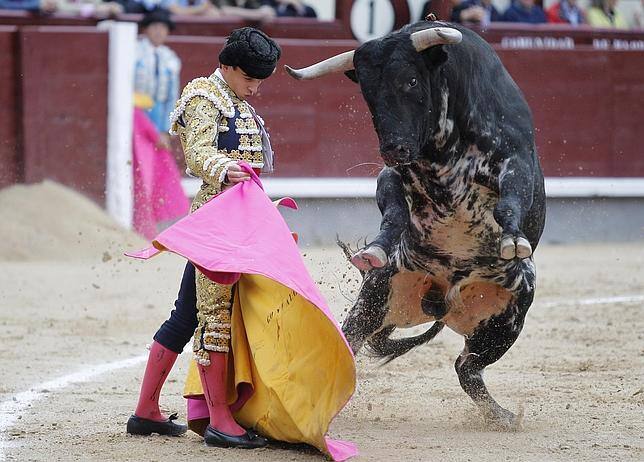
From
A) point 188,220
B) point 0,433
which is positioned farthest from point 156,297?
point 188,220

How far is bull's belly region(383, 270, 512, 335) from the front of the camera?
3846mm

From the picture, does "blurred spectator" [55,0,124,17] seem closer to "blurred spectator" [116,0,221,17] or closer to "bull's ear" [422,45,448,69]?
"blurred spectator" [116,0,221,17]

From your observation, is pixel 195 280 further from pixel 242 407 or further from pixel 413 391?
pixel 413 391

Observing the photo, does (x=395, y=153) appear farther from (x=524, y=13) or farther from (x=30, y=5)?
(x=524, y=13)

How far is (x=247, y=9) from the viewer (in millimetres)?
8992

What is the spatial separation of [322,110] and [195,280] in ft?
17.6

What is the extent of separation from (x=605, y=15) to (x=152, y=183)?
445cm

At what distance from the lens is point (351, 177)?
8.84 m

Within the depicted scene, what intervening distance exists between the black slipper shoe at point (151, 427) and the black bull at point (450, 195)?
2.25 ft

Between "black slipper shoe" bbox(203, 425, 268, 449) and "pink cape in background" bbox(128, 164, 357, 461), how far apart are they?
45 mm

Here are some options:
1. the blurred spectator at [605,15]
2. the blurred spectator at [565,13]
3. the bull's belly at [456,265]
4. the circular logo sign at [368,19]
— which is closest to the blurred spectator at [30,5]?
the circular logo sign at [368,19]

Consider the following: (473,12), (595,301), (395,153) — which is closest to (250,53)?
(395,153)

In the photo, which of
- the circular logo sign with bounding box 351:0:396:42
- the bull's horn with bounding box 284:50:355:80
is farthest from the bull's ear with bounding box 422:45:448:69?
the circular logo sign with bounding box 351:0:396:42

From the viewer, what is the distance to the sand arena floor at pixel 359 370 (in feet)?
11.3
